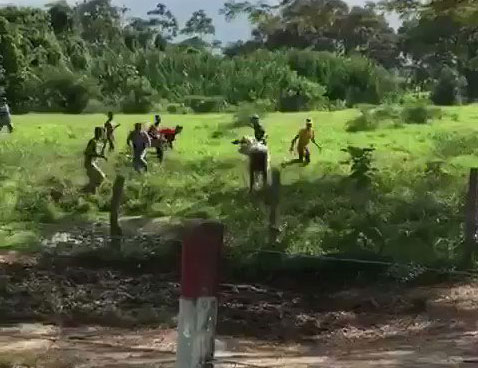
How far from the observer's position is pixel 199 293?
253 centimetres

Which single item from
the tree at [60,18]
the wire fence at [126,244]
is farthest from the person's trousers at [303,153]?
the tree at [60,18]

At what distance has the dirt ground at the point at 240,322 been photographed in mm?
6340

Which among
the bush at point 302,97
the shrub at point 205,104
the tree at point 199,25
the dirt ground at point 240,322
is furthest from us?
the tree at point 199,25

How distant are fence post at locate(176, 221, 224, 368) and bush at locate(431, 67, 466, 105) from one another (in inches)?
1385

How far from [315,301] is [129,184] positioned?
18.8ft

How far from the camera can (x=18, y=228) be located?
11805 mm

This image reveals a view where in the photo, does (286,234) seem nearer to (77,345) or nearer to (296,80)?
(77,345)

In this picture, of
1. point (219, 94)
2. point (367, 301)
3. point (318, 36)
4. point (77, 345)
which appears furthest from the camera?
point (318, 36)

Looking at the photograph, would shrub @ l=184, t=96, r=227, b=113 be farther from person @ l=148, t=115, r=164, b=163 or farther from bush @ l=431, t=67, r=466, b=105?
person @ l=148, t=115, r=164, b=163

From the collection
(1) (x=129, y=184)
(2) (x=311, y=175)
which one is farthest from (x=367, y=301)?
(2) (x=311, y=175)

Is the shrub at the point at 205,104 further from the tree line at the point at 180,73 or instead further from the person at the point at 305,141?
the person at the point at 305,141

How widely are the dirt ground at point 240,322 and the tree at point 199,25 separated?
48966 millimetres

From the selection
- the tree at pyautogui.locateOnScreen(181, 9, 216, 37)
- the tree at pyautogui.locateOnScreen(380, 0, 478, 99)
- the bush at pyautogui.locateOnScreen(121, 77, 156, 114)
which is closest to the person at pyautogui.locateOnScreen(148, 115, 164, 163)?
the tree at pyautogui.locateOnScreen(380, 0, 478, 99)

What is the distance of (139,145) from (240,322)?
723 centimetres
